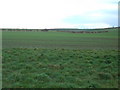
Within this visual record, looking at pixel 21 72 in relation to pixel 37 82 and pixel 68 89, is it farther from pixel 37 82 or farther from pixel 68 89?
pixel 68 89

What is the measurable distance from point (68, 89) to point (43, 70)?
3123mm

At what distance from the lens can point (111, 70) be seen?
1176 centimetres

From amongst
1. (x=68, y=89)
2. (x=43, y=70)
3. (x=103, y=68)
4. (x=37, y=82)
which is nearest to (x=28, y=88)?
(x=37, y=82)

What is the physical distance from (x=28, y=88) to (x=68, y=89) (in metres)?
1.36

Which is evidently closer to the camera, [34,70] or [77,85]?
[77,85]

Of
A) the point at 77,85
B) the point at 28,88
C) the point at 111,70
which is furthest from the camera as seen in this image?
the point at 111,70

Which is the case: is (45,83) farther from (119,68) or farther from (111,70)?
(119,68)

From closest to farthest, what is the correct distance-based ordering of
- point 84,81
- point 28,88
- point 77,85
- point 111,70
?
point 28,88, point 77,85, point 84,81, point 111,70

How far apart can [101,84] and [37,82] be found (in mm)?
2396

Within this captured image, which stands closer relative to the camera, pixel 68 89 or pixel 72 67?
pixel 68 89

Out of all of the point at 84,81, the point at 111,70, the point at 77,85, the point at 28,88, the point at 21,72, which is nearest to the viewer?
the point at 28,88

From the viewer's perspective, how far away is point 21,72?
1077cm

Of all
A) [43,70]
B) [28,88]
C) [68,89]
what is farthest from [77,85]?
[43,70]

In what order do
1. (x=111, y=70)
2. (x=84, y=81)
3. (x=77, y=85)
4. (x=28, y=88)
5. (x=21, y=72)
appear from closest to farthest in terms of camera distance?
(x=28, y=88) < (x=77, y=85) < (x=84, y=81) < (x=21, y=72) < (x=111, y=70)
